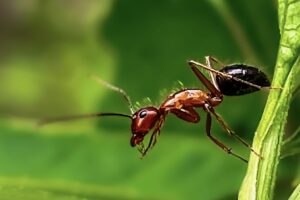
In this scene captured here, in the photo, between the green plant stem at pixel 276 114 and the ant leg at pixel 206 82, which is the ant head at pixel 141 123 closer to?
the ant leg at pixel 206 82

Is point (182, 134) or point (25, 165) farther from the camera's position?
point (182, 134)

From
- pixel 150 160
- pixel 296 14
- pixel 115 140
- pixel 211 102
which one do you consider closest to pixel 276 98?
pixel 296 14

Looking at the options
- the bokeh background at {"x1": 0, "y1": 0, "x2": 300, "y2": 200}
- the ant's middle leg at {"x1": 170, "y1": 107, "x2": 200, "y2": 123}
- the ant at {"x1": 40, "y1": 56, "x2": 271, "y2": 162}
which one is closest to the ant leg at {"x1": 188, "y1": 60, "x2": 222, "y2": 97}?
the ant at {"x1": 40, "y1": 56, "x2": 271, "y2": 162}

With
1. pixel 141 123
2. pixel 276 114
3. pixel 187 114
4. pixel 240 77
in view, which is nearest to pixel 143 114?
pixel 141 123

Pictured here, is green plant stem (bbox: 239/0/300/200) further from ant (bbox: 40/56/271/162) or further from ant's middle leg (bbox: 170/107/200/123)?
ant's middle leg (bbox: 170/107/200/123)

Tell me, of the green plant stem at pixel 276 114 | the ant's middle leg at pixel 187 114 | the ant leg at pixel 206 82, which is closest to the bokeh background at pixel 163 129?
the ant's middle leg at pixel 187 114

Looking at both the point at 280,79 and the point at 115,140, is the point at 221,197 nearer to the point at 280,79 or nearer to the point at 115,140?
→ the point at 115,140

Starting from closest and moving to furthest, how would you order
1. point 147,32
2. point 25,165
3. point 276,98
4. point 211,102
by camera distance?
point 276,98, point 211,102, point 25,165, point 147,32

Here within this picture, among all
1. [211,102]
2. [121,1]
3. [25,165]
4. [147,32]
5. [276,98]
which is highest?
[121,1]
